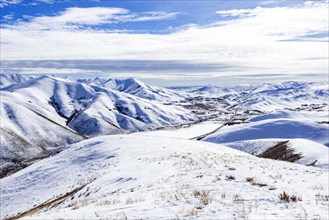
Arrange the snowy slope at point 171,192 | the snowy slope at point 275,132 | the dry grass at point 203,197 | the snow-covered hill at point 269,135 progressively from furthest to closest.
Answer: the snowy slope at point 275,132
the snow-covered hill at point 269,135
the dry grass at point 203,197
the snowy slope at point 171,192

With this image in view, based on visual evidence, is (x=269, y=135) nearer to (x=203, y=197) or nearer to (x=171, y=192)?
(x=171, y=192)

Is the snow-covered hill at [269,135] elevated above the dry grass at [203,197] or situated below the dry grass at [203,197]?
below

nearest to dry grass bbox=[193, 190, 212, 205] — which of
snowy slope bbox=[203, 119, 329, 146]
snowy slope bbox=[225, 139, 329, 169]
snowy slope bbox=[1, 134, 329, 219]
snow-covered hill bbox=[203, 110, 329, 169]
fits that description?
snowy slope bbox=[1, 134, 329, 219]

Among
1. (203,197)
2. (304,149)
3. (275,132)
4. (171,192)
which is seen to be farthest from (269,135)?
(203,197)

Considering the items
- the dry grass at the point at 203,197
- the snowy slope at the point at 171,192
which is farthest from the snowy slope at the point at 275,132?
the dry grass at the point at 203,197

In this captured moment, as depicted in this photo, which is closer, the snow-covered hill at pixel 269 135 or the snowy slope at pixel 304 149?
the snowy slope at pixel 304 149

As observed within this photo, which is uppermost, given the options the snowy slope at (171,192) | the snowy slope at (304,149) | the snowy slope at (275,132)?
the snowy slope at (171,192)

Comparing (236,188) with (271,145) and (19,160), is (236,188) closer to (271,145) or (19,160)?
(271,145)

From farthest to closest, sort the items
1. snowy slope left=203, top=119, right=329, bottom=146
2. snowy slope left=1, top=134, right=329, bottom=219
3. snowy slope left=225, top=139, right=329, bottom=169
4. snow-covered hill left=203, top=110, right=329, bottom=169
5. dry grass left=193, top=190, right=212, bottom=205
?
snowy slope left=203, top=119, right=329, bottom=146 < snow-covered hill left=203, top=110, right=329, bottom=169 < snowy slope left=225, top=139, right=329, bottom=169 < dry grass left=193, top=190, right=212, bottom=205 < snowy slope left=1, top=134, right=329, bottom=219

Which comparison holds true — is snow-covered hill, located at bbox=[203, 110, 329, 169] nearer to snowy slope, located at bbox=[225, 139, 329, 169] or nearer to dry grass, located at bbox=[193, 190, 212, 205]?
snowy slope, located at bbox=[225, 139, 329, 169]

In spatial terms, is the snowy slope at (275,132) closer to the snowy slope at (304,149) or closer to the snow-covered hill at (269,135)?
the snow-covered hill at (269,135)

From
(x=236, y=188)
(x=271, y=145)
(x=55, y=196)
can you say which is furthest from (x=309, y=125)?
(x=236, y=188)
